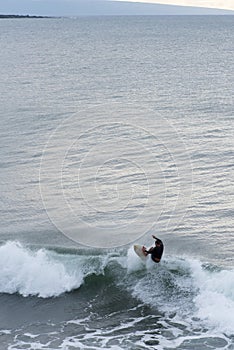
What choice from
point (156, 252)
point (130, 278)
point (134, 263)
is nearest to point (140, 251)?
point (134, 263)

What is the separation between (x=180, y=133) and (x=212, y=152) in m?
6.95

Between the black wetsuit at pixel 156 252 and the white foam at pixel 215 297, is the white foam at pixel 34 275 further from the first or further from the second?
the white foam at pixel 215 297

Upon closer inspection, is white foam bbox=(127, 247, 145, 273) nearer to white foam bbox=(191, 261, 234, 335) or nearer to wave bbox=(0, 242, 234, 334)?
wave bbox=(0, 242, 234, 334)

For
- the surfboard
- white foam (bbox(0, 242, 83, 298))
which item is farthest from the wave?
the surfboard

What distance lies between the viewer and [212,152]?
157 feet

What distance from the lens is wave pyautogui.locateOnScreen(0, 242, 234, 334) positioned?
1075 inches

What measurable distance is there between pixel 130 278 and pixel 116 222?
6344 millimetres

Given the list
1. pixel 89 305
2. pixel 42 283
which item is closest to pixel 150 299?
pixel 89 305

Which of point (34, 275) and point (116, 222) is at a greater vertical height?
point (116, 222)

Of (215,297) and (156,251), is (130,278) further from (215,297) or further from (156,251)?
(215,297)

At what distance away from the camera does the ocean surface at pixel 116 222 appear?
2622 centimetres

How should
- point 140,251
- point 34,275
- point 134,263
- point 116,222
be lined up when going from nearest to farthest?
point 140,251 < point 34,275 < point 134,263 < point 116,222

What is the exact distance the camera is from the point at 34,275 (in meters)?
30.8

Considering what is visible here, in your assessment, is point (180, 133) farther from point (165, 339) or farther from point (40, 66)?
point (40, 66)
